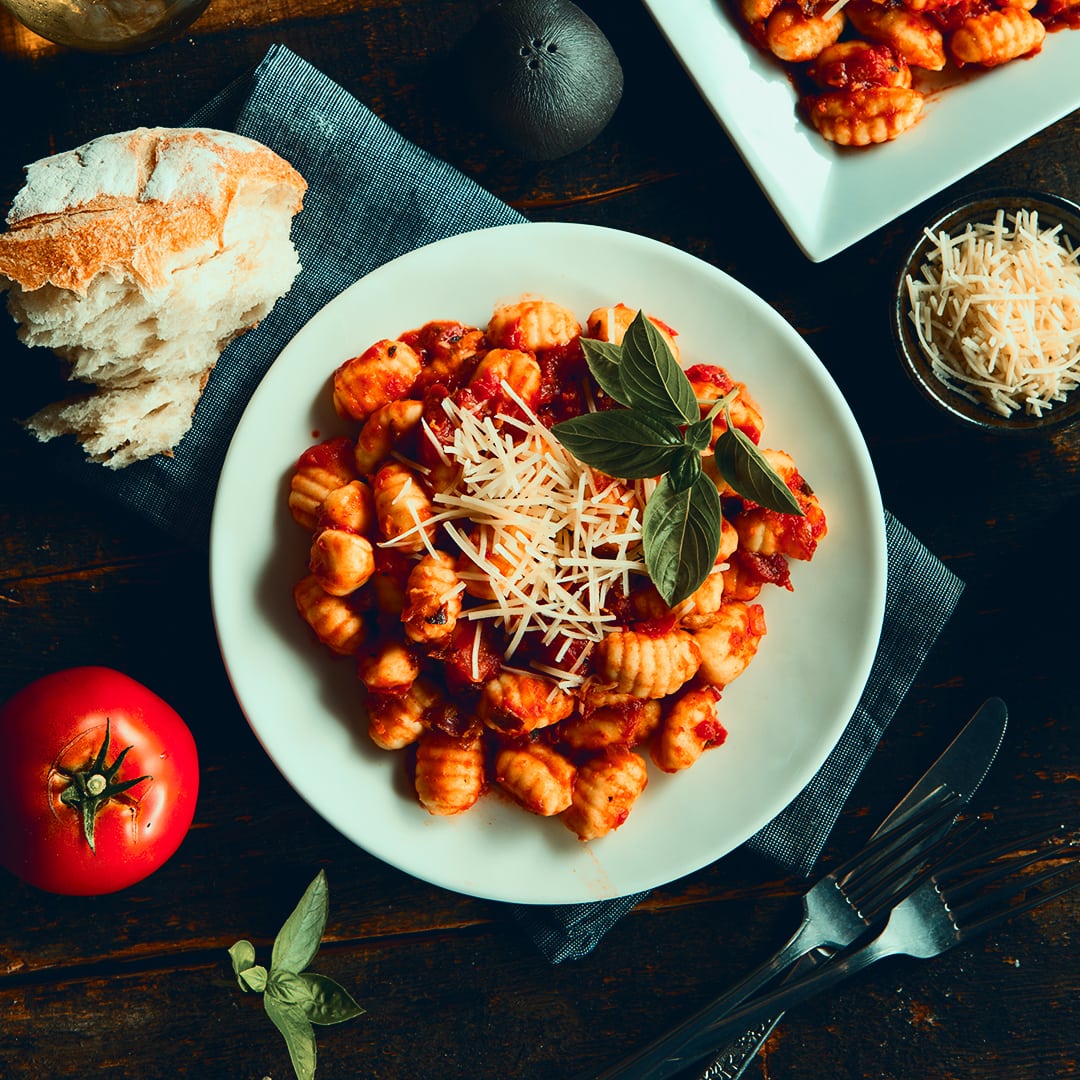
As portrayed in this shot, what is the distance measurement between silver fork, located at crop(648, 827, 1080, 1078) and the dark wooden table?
0.14m

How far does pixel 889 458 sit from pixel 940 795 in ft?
3.50

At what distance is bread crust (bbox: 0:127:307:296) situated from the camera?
8.64ft

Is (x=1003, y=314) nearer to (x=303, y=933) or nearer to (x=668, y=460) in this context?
(x=668, y=460)

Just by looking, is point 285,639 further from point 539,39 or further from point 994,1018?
point 994,1018

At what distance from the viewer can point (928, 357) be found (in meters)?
3.04

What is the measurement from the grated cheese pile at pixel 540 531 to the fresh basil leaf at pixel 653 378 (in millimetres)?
257

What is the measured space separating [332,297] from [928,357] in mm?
1798

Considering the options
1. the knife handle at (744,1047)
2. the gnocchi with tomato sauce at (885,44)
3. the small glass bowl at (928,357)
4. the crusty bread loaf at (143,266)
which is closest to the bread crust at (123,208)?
the crusty bread loaf at (143,266)

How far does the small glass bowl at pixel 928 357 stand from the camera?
3.03 meters

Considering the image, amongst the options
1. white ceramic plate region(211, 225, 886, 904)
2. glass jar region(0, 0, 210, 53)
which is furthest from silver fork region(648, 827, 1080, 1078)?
glass jar region(0, 0, 210, 53)

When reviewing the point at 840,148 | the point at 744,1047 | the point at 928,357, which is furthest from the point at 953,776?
the point at 840,148

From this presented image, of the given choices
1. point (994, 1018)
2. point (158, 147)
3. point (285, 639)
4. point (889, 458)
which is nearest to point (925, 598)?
point (889, 458)

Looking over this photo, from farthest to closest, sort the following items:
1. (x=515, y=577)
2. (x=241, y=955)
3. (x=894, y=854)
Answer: (x=894, y=854) → (x=241, y=955) → (x=515, y=577)

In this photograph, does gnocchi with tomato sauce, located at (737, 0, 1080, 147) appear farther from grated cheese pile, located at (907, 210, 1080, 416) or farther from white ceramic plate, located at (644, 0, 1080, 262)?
grated cheese pile, located at (907, 210, 1080, 416)
